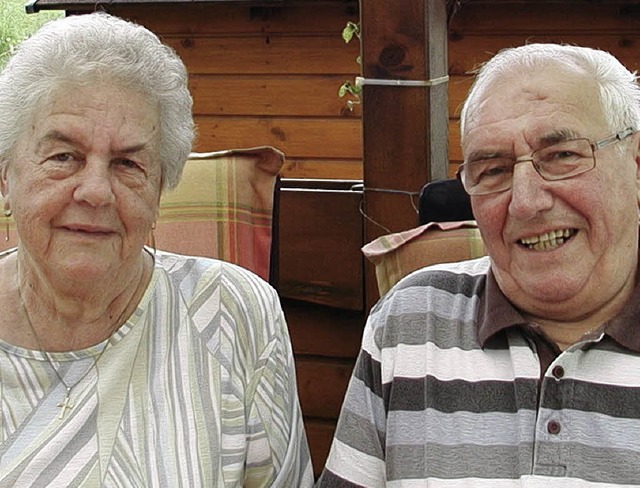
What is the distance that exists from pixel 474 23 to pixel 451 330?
3.30 meters

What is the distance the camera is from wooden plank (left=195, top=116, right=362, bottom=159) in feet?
17.0

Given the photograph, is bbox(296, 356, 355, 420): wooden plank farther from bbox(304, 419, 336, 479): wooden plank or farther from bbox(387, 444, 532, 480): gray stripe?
bbox(387, 444, 532, 480): gray stripe

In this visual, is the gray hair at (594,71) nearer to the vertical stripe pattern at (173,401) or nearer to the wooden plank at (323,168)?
the vertical stripe pattern at (173,401)

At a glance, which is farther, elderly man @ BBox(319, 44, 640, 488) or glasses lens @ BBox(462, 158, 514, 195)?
glasses lens @ BBox(462, 158, 514, 195)

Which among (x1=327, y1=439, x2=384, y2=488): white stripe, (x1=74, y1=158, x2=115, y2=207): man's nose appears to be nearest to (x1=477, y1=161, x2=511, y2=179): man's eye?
(x1=327, y1=439, x2=384, y2=488): white stripe

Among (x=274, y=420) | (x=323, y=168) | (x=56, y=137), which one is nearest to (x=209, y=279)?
(x=274, y=420)

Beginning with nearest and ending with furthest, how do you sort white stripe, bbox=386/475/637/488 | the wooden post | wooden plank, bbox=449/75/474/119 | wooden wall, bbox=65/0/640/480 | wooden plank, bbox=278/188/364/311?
white stripe, bbox=386/475/637/488
the wooden post
wooden plank, bbox=278/188/364/311
wooden wall, bbox=65/0/640/480
wooden plank, bbox=449/75/474/119

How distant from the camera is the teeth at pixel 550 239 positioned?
1.71 metres

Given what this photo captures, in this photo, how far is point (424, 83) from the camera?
2455 millimetres

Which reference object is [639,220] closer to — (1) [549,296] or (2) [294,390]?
(1) [549,296]

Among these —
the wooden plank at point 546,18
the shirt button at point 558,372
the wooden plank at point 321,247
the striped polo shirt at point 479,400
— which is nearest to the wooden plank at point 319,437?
the wooden plank at point 321,247

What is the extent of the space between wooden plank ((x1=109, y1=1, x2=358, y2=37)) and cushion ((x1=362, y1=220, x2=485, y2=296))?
2.85 meters

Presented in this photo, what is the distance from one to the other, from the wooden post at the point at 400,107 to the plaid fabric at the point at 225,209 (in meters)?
0.26

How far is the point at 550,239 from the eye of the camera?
1.71 meters
